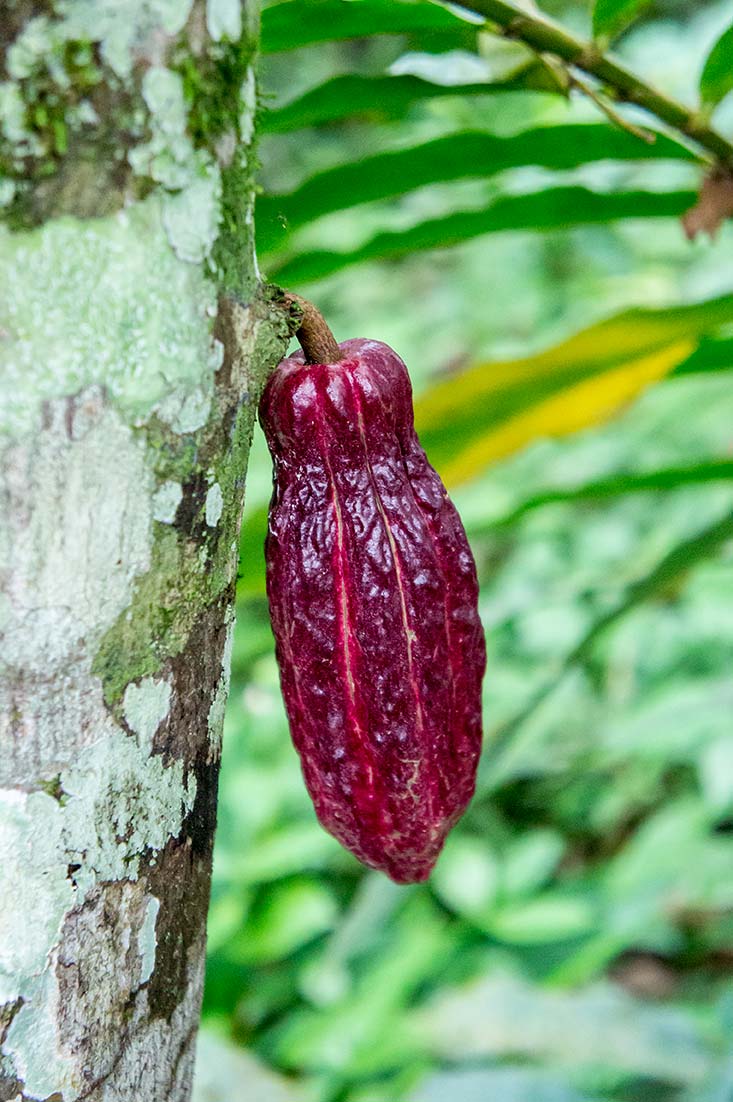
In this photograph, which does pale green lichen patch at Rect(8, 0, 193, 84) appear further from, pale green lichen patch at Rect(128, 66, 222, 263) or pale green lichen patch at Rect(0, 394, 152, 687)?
pale green lichen patch at Rect(0, 394, 152, 687)

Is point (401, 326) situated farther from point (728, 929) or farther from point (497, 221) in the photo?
point (497, 221)

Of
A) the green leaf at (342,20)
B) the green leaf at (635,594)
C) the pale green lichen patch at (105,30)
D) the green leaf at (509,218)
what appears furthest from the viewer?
the green leaf at (635,594)

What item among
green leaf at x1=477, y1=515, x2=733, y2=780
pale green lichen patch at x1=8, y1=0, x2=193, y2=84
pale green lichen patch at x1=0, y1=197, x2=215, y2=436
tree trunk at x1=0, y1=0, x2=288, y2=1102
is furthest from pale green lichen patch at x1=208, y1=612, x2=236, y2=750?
green leaf at x1=477, y1=515, x2=733, y2=780

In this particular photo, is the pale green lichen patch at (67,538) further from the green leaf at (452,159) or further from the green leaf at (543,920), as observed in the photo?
the green leaf at (543,920)

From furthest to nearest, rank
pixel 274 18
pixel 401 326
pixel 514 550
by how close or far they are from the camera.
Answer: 1. pixel 401 326
2. pixel 514 550
3. pixel 274 18

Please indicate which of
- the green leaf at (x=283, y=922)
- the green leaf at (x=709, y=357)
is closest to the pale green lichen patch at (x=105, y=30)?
the green leaf at (x=709, y=357)

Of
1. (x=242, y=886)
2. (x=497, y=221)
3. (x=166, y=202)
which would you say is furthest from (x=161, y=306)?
(x=242, y=886)
